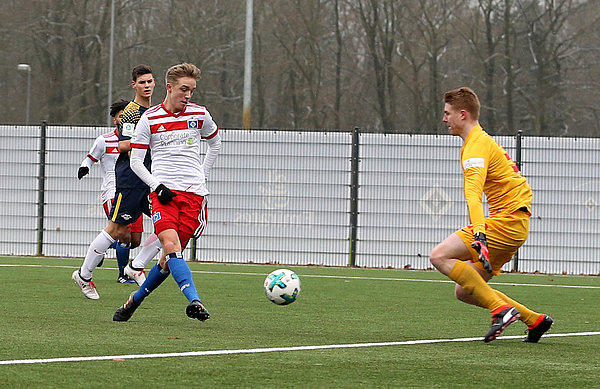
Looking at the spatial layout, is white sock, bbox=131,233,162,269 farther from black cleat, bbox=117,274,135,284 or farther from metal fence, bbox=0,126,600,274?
metal fence, bbox=0,126,600,274

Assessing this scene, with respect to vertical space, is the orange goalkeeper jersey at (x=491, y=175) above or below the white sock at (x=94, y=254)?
above

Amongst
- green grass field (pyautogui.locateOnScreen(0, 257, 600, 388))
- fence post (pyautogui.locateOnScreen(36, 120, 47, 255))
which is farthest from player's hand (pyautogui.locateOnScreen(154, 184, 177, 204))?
fence post (pyautogui.locateOnScreen(36, 120, 47, 255))

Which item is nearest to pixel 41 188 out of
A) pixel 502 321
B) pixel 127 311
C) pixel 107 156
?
pixel 107 156

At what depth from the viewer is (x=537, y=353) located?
21.7ft

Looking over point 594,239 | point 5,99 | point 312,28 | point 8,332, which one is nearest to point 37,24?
point 5,99

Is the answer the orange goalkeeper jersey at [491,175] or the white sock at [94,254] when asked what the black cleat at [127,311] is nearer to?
the white sock at [94,254]

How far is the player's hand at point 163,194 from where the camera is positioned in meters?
7.77

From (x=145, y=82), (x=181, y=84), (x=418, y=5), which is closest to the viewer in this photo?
(x=181, y=84)

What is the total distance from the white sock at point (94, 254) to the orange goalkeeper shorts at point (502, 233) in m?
4.20

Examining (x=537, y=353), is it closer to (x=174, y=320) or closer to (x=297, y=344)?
(x=297, y=344)

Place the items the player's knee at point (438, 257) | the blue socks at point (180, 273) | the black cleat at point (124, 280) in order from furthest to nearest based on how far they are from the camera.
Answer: the black cleat at point (124, 280) → the blue socks at point (180, 273) → the player's knee at point (438, 257)

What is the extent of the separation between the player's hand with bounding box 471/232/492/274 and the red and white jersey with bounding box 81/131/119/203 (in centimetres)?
674

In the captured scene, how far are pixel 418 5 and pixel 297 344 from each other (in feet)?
122

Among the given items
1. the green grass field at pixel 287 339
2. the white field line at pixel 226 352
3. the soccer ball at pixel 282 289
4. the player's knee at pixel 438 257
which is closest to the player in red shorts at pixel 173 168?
the green grass field at pixel 287 339
